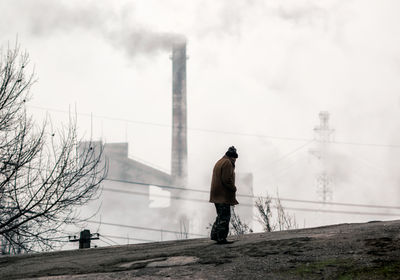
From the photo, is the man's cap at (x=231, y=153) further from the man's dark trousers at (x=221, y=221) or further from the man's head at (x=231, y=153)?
the man's dark trousers at (x=221, y=221)

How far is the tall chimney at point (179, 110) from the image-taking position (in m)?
52.5

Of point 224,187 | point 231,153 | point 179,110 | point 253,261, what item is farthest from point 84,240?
point 179,110

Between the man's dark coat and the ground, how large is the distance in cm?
76

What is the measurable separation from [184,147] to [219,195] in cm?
4400

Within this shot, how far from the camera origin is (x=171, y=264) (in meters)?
8.16

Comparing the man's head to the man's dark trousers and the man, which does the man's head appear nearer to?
the man

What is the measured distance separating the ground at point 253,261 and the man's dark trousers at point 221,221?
204 millimetres

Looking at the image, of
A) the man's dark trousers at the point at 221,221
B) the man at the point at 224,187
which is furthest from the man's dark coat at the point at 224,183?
the man's dark trousers at the point at 221,221

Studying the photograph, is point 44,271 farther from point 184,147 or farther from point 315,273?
point 184,147

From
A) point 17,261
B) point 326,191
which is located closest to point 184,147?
point 326,191

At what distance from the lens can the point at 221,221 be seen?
942 cm

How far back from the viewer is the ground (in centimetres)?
711

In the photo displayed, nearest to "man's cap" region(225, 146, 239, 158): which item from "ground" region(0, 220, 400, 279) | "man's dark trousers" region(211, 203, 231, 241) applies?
"man's dark trousers" region(211, 203, 231, 241)

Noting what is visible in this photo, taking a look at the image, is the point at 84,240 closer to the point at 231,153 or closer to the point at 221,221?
the point at 221,221
